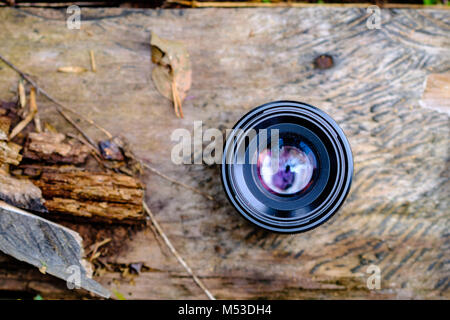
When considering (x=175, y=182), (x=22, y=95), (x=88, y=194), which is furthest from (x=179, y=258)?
(x=22, y=95)

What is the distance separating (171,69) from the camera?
1131 millimetres

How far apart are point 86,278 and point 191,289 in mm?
346

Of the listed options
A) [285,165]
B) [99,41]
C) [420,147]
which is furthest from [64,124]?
[420,147]

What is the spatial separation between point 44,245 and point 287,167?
84 centimetres

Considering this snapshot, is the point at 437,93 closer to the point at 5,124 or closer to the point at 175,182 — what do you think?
the point at 175,182

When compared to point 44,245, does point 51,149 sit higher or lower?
higher

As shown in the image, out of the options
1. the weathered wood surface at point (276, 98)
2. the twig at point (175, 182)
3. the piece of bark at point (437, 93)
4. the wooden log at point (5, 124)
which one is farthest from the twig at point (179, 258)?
the piece of bark at point (437, 93)

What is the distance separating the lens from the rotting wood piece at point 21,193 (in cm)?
105

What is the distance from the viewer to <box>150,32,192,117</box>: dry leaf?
1.13 m

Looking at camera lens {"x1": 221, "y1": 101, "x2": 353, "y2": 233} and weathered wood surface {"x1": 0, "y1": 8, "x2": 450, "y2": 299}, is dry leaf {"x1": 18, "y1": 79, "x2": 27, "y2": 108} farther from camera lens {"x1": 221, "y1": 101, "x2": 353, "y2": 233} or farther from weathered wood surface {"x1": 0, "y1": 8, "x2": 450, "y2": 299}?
camera lens {"x1": 221, "y1": 101, "x2": 353, "y2": 233}

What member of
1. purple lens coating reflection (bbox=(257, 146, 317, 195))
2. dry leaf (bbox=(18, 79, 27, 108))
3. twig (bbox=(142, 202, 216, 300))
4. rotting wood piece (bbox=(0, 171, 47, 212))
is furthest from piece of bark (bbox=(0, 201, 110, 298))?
purple lens coating reflection (bbox=(257, 146, 317, 195))

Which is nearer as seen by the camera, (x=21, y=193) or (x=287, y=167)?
(x=21, y=193)

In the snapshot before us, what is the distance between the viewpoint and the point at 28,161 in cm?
112

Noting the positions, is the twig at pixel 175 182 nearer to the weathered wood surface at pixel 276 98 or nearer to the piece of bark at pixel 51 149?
the weathered wood surface at pixel 276 98
